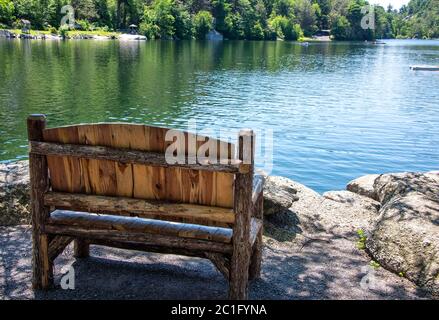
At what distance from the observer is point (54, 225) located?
510 cm

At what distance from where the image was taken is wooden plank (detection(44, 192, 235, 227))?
471 cm

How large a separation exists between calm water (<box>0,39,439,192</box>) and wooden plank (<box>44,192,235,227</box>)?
40.5ft

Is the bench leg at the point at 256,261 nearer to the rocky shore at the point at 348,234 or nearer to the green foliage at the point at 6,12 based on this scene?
the rocky shore at the point at 348,234

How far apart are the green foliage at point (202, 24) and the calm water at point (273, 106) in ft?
286

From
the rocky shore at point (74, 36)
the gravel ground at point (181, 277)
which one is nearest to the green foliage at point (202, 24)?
the rocky shore at point (74, 36)

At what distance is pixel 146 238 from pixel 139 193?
1.50ft

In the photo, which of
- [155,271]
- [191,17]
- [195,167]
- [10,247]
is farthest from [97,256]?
[191,17]

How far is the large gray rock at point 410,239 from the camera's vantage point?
636 centimetres

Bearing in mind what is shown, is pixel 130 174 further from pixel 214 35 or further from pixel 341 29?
pixel 341 29

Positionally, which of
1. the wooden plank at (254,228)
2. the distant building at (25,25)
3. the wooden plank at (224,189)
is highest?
the distant building at (25,25)

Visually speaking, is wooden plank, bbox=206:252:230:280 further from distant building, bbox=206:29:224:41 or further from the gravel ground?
distant building, bbox=206:29:224:41

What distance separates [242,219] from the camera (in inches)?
182

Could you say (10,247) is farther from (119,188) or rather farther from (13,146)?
(13,146)
